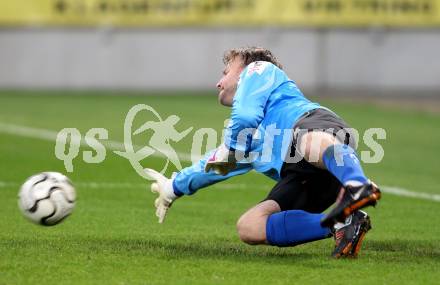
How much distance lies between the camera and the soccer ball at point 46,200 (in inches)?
295

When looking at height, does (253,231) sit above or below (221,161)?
below

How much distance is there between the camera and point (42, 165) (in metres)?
13.0

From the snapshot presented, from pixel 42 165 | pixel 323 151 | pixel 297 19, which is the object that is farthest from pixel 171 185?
pixel 297 19

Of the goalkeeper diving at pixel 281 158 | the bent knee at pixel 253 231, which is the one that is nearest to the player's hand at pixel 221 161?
the goalkeeper diving at pixel 281 158

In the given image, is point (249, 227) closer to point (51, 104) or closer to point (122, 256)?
point (122, 256)

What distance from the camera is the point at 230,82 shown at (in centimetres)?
792

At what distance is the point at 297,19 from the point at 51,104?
6.38m

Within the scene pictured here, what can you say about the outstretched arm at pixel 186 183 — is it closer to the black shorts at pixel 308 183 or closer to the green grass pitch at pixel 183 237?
the green grass pitch at pixel 183 237

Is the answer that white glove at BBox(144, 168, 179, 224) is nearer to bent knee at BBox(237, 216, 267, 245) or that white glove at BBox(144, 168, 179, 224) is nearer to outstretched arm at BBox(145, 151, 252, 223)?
outstretched arm at BBox(145, 151, 252, 223)

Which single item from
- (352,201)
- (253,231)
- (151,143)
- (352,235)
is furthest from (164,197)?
(151,143)

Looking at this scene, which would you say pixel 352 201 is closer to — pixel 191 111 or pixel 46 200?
pixel 46 200

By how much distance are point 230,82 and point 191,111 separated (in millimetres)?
12689

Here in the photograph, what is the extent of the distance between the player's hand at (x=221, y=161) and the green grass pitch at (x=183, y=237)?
54cm

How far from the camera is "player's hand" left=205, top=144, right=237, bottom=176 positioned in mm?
7516
